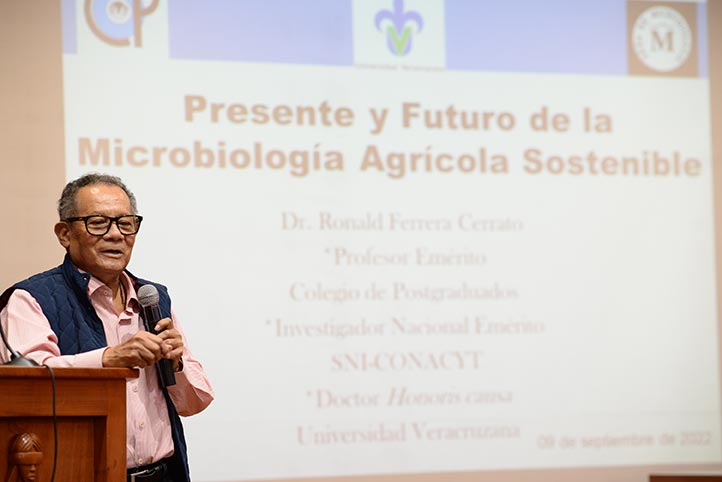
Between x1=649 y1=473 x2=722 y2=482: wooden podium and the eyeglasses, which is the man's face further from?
x1=649 y1=473 x2=722 y2=482: wooden podium

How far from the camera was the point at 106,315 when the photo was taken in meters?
2.52

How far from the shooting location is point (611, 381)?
434 centimetres

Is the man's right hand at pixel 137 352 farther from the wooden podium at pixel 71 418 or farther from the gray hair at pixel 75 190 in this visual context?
the gray hair at pixel 75 190

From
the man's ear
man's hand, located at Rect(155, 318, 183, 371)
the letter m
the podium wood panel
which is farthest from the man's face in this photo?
the podium wood panel

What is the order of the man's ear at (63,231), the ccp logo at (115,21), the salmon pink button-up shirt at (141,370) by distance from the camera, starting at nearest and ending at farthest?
the salmon pink button-up shirt at (141,370)
the man's ear at (63,231)
the ccp logo at (115,21)

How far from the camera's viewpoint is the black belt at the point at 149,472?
7.79 feet

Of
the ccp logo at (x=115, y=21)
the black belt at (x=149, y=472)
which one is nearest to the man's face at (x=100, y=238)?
the black belt at (x=149, y=472)

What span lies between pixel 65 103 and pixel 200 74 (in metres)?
0.50

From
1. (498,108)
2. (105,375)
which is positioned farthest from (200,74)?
(105,375)

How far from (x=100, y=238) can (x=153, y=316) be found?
232mm

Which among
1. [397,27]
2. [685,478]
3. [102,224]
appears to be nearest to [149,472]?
[102,224]

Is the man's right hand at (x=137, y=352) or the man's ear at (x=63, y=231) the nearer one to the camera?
the man's right hand at (x=137, y=352)

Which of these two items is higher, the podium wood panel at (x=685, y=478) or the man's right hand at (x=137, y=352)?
the man's right hand at (x=137, y=352)

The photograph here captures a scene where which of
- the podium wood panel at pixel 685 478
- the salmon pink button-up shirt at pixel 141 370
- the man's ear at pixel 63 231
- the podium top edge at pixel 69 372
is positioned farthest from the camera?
the podium wood panel at pixel 685 478
